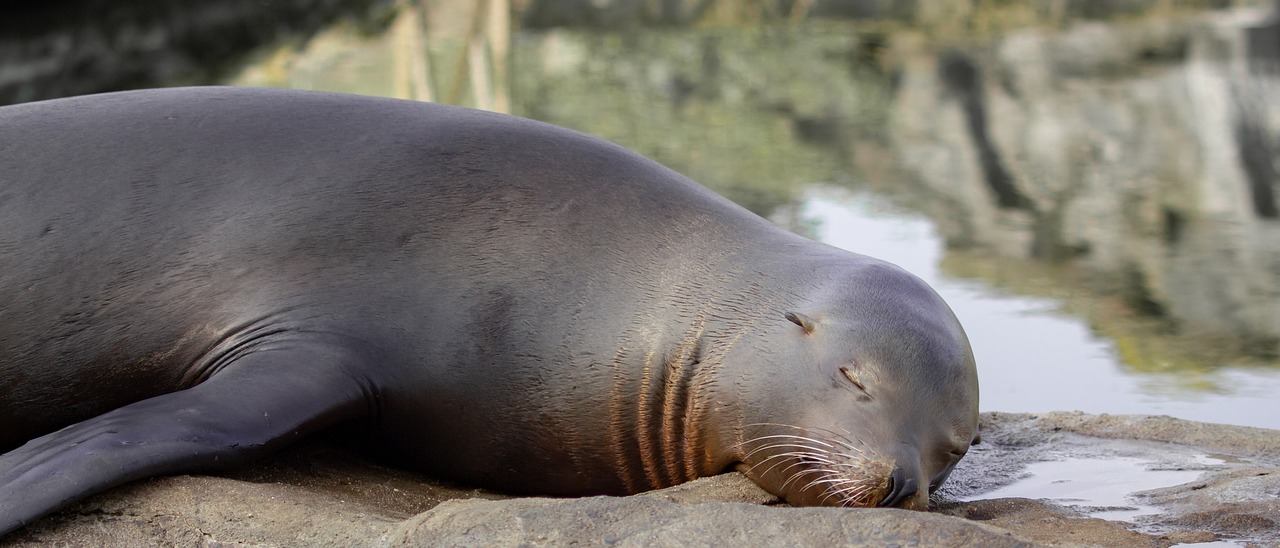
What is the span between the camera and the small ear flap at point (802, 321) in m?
3.50

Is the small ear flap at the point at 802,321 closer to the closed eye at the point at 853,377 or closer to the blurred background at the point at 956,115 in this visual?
the closed eye at the point at 853,377

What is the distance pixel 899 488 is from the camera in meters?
3.18

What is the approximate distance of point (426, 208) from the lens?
12.0ft

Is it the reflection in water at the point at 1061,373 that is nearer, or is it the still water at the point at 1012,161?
the reflection in water at the point at 1061,373

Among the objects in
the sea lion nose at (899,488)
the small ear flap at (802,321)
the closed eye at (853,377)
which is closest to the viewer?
the sea lion nose at (899,488)

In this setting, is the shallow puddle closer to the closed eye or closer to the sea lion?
the sea lion

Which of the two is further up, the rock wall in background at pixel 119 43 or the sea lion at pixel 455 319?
the sea lion at pixel 455 319

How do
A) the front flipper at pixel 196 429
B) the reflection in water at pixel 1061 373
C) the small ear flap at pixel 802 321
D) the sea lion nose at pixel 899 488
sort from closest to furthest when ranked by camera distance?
the front flipper at pixel 196 429 → the sea lion nose at pixel 899 488 → the small ear flap at pixel 802 321 → the reflection in water at pixel 1061 373

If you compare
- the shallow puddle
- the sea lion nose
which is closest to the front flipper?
the sea lion nose

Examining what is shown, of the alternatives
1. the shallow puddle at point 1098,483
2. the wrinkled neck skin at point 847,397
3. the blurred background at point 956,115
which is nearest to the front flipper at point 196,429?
the wrinkled neck skin at point 847,397

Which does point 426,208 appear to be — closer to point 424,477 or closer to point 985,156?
point 424,477

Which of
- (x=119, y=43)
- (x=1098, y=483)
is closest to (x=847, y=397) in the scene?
(x=1098, y=483)

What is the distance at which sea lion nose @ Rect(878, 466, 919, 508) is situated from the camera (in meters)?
3.17

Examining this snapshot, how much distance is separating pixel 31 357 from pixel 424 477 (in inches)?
39.5
